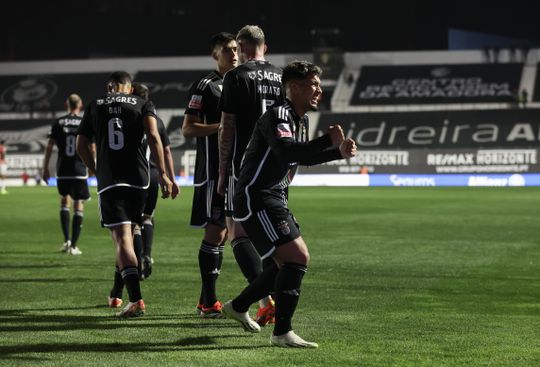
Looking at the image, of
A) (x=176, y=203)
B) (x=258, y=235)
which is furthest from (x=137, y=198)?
(x=176, y=203)

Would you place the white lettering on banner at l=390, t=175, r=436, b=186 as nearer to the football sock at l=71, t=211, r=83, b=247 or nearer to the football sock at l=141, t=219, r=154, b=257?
the football sock at l=71, t=211, r=83, b=247

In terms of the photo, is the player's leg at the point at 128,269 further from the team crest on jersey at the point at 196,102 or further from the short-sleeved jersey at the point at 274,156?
the short-sleeved jersey at the point at 274,156

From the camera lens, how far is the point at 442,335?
23.0 ft

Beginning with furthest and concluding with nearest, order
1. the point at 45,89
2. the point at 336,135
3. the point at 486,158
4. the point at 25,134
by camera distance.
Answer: the point at 45,89 < the point at 25,134 < the point at 486,158 < the point at 336,135

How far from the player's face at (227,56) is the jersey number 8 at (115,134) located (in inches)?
38.5

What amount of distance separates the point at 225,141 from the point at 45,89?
5080 centimetres

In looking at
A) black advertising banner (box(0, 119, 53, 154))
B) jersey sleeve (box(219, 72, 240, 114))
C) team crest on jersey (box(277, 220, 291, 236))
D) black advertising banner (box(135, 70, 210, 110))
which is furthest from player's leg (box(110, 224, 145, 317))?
black advertising banner (box(135, 70, 210, 110))

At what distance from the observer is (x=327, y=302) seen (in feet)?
28.9

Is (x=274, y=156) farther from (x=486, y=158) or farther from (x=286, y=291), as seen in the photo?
(x=486, y=158)

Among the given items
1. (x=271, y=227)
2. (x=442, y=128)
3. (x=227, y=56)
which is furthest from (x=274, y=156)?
(x=442, y=128)

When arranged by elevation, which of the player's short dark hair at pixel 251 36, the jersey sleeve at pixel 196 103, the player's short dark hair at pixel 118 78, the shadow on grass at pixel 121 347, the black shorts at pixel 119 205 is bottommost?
the shadow on grass at pixel 121 347

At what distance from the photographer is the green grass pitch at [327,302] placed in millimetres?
6297

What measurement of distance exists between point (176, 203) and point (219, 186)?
20496 millimetres

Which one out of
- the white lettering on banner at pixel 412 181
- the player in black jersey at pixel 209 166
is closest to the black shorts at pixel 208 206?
the player in black jersey at pixel 209 166
